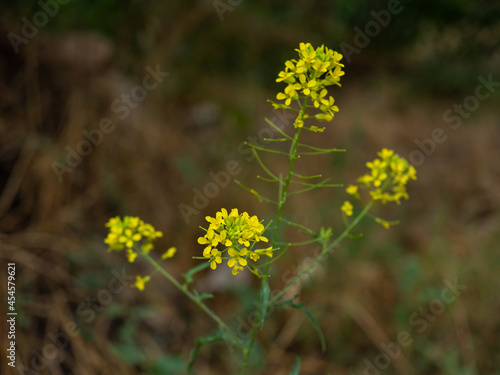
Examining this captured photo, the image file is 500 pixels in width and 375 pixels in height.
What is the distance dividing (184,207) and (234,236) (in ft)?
7.94

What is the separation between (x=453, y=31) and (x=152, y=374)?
3.38 metres

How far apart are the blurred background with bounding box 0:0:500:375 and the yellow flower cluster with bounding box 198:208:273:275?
158 cm

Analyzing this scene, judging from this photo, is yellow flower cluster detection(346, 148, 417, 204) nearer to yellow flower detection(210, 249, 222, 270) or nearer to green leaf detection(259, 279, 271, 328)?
green leaf detection(259, 279, 271, 328)

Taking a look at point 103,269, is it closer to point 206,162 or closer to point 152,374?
point 152,374

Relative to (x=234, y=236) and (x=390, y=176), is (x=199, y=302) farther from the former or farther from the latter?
(x=390, y=176)

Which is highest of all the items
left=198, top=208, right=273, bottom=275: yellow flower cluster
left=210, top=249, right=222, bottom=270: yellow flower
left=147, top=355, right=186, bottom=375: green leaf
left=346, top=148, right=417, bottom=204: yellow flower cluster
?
left=346, top=148, right=417, bottom=204: yellow flower cluster

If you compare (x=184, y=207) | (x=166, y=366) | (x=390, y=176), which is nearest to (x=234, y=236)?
(x=390, y=176)

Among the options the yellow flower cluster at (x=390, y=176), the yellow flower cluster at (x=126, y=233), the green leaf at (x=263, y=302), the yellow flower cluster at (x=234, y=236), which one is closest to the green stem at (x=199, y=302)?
the yellow flower cluster at (x=126, y=233)

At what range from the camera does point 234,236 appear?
1194mm

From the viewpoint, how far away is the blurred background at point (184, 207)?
2.70m

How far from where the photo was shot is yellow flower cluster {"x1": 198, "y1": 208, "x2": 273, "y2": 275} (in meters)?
1.17

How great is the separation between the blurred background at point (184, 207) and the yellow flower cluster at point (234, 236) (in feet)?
5.20

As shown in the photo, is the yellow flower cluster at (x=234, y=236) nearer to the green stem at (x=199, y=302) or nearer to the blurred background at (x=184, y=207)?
the green stem at (x=199, y=302)

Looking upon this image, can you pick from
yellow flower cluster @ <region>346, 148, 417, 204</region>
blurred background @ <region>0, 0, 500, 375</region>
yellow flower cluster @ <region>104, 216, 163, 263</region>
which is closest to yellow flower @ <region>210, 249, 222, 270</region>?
yellow flower cluster @ <region>104, 216, 163, 263</region>
